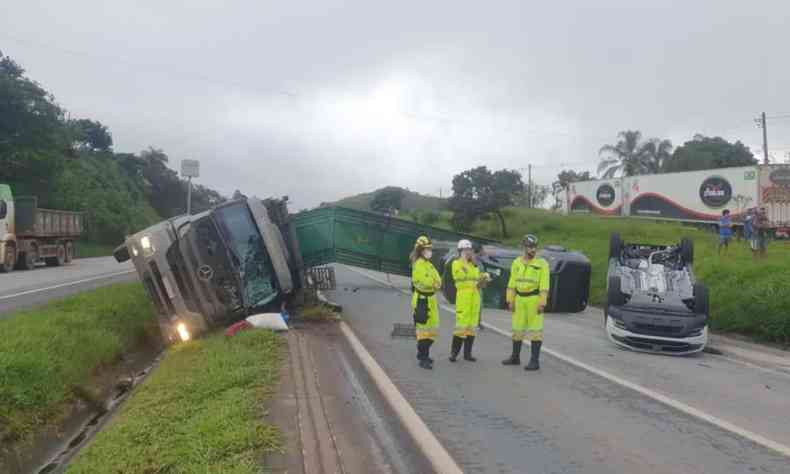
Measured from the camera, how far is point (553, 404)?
6996mm

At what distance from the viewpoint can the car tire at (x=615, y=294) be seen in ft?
35.3

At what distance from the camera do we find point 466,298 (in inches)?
352

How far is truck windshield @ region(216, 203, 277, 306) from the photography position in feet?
38.7

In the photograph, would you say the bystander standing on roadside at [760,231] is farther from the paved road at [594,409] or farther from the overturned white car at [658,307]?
the paved road at [594,409]

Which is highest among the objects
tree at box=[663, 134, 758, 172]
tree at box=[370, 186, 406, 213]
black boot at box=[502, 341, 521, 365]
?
tree at box=[663, 134, 758, 172]

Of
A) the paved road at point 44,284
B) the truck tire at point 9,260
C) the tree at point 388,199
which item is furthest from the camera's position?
the tree at point 388,199

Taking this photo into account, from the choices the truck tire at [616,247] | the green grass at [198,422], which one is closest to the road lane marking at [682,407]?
the truck tire at [616,247]

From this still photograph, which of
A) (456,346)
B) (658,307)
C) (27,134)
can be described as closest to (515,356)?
(456,346)

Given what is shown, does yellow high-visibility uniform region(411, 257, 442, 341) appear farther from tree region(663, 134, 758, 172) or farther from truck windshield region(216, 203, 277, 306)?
tree region(663, 134, 758, 172)

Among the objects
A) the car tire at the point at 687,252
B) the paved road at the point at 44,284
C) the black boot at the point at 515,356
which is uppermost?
the car tire at the point at 687,252

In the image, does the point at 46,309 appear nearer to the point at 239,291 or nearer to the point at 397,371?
the point at 239,291

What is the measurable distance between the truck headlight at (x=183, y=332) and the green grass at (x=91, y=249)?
31.7 m

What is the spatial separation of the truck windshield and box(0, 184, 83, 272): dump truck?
52.9 feet

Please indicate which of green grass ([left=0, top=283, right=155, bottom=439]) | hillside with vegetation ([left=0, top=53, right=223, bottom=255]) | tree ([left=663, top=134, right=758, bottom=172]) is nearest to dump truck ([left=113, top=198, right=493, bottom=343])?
green grass ([left=0, top=283, right=155, bottom=439])
